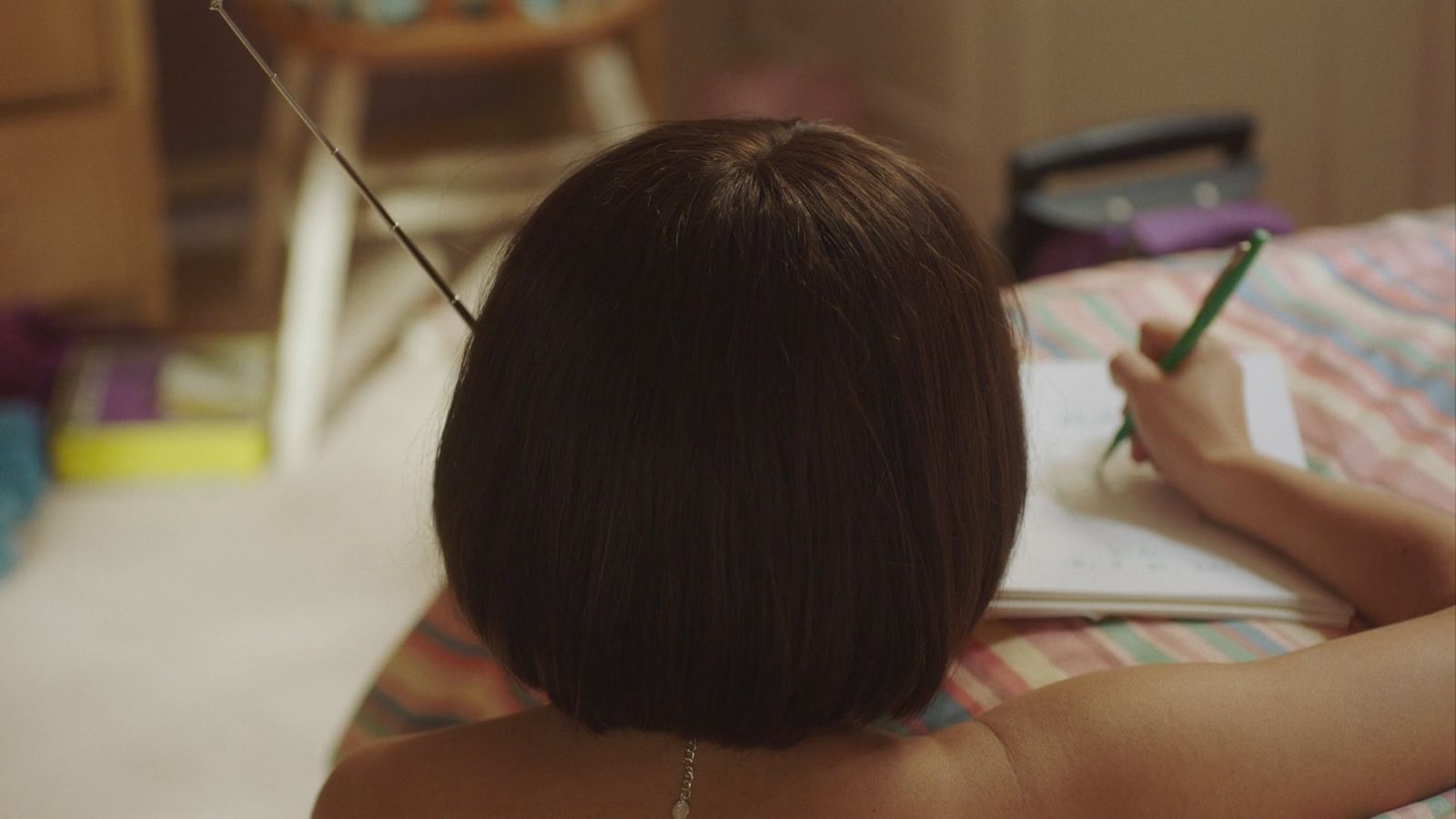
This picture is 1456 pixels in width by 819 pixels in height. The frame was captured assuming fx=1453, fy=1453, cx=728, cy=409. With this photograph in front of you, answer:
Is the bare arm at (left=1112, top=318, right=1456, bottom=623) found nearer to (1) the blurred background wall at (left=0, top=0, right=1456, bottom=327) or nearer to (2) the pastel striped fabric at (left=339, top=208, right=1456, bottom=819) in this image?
(2) the pastel striped fabric at (left=339, top=208, right=1456, bottom=819)

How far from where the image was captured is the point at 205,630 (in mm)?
1566

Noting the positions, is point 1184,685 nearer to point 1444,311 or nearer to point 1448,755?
point 1448,755

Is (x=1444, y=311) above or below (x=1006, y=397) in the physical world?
below

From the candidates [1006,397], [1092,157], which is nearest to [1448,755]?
[1006,397]

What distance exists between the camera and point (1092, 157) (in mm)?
1598

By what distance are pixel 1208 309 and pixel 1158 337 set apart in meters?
0.05

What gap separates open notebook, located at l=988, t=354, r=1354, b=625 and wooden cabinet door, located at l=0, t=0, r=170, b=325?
159 cm

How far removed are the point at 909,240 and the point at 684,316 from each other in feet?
0.33

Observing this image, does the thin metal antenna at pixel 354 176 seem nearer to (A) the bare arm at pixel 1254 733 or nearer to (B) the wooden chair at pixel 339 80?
(A) the bare arm at pixel 1254 733

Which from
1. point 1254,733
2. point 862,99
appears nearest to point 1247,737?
point 1254,733

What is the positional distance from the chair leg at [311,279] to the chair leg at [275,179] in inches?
4.7

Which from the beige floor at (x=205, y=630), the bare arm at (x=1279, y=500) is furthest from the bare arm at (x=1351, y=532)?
the beige floor at (x=205, y=630)

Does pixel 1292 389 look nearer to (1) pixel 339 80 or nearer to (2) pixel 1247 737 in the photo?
(2) pixel 1247 737

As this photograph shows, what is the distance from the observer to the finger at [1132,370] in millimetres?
838
